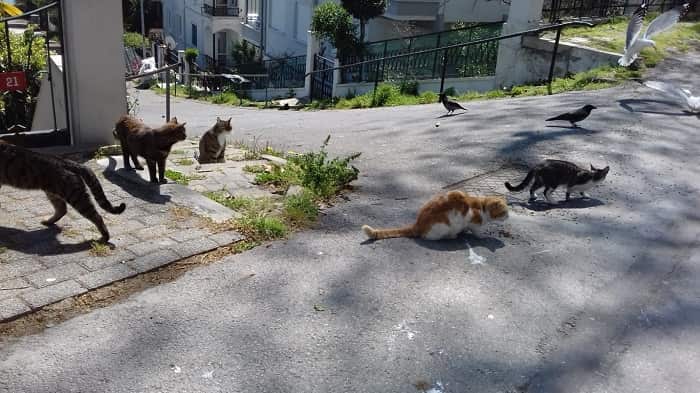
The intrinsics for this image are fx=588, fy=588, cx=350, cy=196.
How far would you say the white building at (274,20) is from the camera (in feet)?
75.4

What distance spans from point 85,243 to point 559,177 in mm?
4051

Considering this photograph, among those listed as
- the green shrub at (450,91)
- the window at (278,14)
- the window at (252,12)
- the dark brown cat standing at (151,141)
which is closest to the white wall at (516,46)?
the green shrub at (450,91)

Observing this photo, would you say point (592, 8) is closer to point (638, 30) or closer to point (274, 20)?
point (638, 30)

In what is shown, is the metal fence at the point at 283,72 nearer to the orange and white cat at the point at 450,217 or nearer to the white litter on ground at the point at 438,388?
the orange and white cat at the point at 450,217

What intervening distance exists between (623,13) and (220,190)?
566 inches

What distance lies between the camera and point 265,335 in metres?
3.41

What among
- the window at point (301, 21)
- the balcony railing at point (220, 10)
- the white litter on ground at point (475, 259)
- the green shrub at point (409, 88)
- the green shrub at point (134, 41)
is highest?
the balcony railing at point (220, 10)

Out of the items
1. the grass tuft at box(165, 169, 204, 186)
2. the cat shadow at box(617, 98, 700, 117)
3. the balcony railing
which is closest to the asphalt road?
the grass tuft at box(165, 169, 204, 186)

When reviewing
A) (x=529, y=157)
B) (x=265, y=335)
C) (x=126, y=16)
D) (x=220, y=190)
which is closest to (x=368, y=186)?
(x=220, y=190)

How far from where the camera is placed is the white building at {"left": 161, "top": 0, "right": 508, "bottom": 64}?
75.4ft

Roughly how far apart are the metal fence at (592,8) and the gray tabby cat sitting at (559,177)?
32.7 feet

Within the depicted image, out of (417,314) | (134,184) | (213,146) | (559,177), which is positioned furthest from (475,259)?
(213,146)

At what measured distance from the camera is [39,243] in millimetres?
4277

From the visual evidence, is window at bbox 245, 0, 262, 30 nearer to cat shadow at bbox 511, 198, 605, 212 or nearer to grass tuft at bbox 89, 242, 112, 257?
cat shadow at bbox 511, 198, 605, 212
